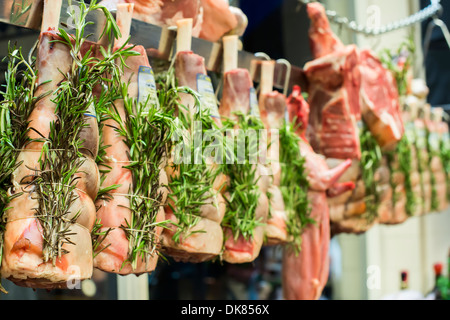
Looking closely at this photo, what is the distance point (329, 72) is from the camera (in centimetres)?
219

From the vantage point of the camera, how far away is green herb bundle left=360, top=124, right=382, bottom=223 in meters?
2.37

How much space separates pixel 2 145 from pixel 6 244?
0.21 metres

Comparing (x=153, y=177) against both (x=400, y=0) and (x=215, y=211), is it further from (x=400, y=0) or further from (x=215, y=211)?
(x=400, y=0)

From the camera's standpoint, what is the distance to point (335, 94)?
221 cm

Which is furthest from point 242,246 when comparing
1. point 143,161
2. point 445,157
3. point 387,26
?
point 445,157

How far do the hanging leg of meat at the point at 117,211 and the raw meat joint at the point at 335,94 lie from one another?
1.03 metres

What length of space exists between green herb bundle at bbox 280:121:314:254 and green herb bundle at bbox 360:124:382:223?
1.73 feet

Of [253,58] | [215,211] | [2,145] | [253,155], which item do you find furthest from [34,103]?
[253,58]

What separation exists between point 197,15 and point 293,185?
2.15 ft

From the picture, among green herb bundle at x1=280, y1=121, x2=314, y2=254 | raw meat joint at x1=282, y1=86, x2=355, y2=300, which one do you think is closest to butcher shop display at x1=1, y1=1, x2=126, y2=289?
green herb bundle at x1=280, y1=121, x2=314, y2=254

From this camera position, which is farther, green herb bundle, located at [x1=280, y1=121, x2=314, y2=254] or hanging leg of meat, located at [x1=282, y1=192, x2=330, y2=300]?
hanging leg of meat, located at [x1=282, y1=192, x2=330, y2=300]

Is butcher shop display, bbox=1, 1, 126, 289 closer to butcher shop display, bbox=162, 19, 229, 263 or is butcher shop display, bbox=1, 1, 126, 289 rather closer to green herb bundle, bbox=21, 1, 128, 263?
green herb bundle, bbox=21, 1, 128, 263

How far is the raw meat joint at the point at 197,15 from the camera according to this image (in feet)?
5.25

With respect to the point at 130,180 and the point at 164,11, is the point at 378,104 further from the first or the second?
the point at 130,180
